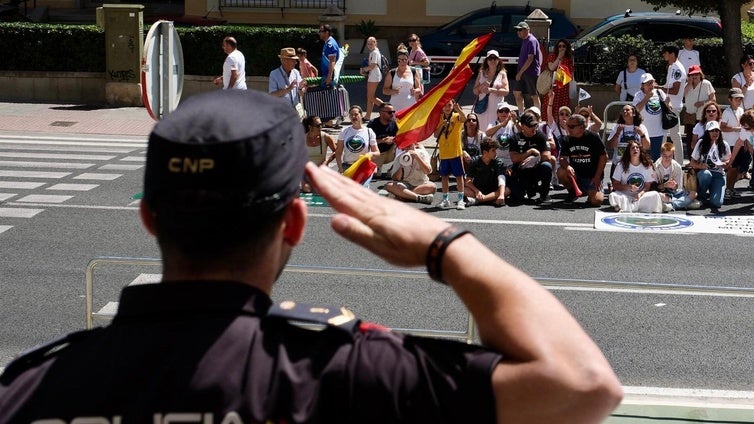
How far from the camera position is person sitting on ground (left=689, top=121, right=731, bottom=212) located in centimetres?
1507

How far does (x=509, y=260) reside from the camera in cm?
1201

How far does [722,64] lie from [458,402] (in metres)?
21.4

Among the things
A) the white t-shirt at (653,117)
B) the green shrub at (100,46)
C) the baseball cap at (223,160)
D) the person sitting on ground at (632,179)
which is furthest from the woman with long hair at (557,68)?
the baseball cap at (223,160)

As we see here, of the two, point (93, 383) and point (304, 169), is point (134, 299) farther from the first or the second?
point (304, 169)

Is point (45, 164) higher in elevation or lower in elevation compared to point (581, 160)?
lower

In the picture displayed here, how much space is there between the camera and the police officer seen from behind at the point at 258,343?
1773 mm

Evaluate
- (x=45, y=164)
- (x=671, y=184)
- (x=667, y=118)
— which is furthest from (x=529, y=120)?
(x=45, y=164)

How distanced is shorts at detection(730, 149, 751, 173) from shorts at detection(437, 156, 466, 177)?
398 cm

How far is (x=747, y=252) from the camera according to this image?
1247 centimetres

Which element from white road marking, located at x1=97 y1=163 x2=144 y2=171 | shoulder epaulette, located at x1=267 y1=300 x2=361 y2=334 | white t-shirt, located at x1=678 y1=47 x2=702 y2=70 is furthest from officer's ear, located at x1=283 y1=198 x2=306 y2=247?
white t-shirt, located at x1=678 y1=47 x2=702 y2=70

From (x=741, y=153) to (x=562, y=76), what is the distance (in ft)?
11.1

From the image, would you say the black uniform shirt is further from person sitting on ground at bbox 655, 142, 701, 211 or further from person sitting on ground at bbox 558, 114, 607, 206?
person sitting on ground at bbox 558, 114, 607, 206

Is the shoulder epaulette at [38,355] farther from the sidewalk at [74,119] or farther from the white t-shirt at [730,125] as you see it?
the sidewalk at [74,119]

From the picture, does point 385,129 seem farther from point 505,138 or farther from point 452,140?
point 505,138
